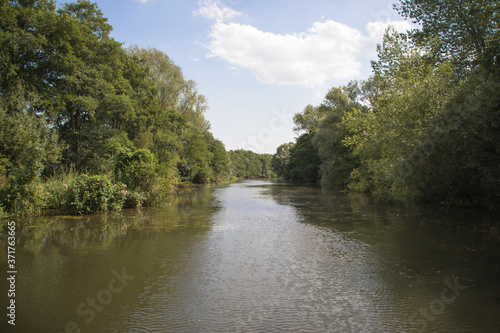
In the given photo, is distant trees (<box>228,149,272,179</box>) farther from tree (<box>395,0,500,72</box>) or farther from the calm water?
the calm water

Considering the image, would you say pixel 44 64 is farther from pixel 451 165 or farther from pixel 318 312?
pixel 451 165

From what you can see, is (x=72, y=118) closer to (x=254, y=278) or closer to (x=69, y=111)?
(x=69, y=111)

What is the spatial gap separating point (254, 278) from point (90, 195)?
10108mm

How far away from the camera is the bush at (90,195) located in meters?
13.0

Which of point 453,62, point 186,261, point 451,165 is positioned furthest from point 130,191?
point 453,62

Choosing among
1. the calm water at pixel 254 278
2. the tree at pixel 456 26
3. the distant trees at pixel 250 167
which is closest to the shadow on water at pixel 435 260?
the calm water at pixel 254 278

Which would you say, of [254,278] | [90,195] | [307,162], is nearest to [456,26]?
[254,278]

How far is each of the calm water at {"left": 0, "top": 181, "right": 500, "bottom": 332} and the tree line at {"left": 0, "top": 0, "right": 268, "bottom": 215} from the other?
2.56 metres

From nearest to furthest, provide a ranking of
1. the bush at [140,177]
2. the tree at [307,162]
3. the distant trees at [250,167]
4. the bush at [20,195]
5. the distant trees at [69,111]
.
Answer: the bush at [20,195]
the distant trees at [69,111]
the bush at [140,177]
the tree at [307,162]
the distant trees at [250,167]

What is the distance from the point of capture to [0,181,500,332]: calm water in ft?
14.0

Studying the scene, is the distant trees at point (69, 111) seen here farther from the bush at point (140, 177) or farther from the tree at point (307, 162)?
the tree at point (307, 162)

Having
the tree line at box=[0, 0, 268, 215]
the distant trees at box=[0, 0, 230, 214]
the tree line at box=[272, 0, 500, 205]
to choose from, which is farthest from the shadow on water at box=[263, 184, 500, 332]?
the distant trees at box=[0, 0, 230, 214]

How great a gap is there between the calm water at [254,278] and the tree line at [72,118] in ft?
8.39

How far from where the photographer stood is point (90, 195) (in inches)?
523
